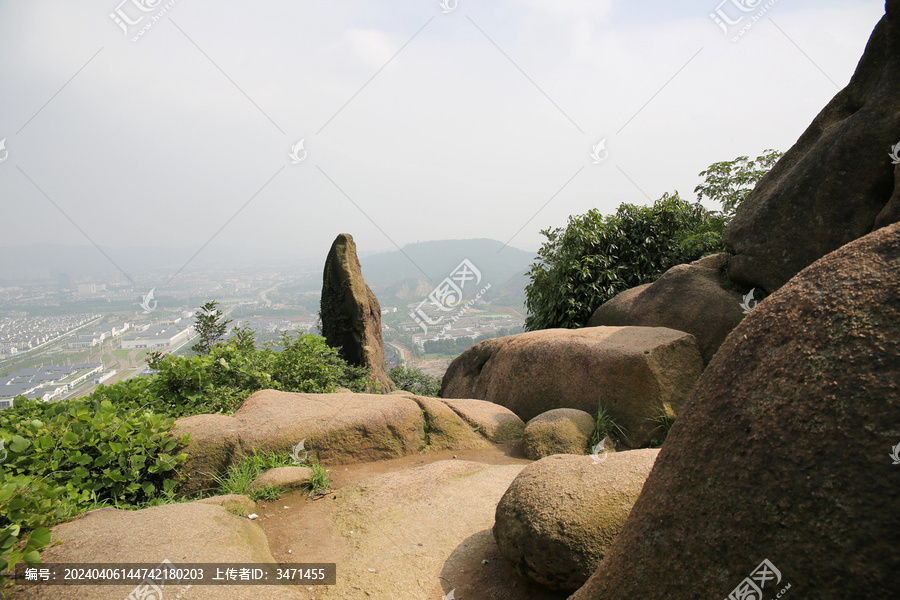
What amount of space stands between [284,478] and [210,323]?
16.0 ft

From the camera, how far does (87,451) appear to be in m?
4.31

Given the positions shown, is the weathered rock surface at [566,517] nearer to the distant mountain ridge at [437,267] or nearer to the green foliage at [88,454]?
the green foliage at [88,454]

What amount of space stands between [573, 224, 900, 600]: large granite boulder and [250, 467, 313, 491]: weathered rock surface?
3499 mm

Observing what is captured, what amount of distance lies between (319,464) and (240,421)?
3.42ft

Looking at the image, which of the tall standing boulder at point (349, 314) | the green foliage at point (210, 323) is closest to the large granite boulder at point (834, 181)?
the green foliage at point (210, 323)

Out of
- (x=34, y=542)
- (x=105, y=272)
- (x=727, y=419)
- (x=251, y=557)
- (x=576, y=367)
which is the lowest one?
(x=576, y=367)

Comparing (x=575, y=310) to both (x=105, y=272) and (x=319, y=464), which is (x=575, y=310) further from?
(x=105, y=272)

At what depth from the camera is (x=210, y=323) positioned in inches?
338

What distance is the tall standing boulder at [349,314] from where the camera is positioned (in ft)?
43.7

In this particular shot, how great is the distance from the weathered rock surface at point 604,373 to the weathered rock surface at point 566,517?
294 cm

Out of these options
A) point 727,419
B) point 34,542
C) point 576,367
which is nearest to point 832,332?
point 727,419

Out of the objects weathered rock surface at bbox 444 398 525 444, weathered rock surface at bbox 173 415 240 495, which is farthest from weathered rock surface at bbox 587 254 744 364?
weathered rock surface at bbox 173 415 240 495
